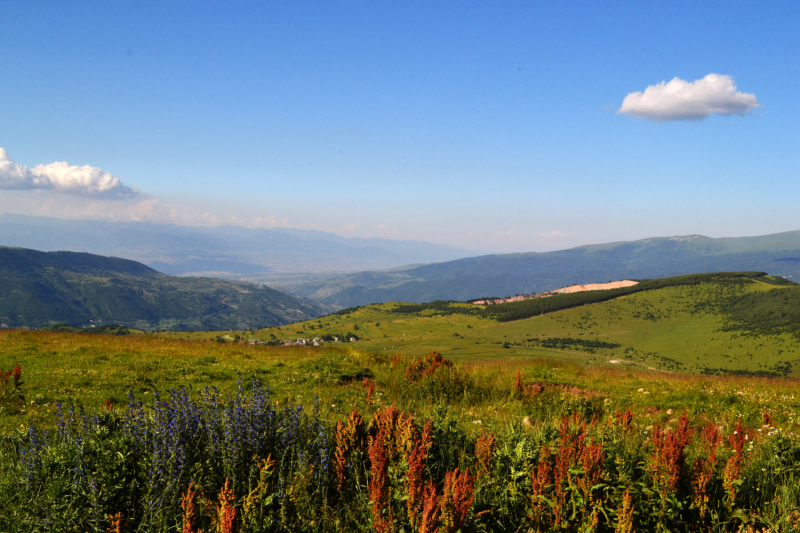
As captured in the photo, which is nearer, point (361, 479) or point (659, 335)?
point (361, 479)

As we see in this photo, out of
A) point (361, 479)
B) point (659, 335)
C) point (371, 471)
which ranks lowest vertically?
point (659, 335)

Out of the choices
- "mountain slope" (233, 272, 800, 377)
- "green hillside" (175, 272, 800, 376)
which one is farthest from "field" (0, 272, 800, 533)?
"mountain slope" (233, 272, 800, 377)

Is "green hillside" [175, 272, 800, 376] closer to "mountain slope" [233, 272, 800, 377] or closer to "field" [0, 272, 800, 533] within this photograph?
"mountain slope" [233, 272, 800, 377]

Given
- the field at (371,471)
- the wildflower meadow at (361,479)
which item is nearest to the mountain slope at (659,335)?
the field at (371,471)

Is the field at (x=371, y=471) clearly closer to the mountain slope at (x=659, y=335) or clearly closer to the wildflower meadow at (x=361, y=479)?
the wildflower meadow at (x=361, y=479)

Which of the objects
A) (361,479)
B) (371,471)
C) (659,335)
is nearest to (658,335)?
(659,335)

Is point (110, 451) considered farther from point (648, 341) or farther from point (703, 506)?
point (648, 341)

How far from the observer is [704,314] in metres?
180

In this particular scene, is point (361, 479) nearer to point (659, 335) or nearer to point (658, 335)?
point (658, 335)

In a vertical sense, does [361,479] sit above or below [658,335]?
above

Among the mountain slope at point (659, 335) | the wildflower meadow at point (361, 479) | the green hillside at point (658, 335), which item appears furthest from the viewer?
the green hillside at point (658, 335)

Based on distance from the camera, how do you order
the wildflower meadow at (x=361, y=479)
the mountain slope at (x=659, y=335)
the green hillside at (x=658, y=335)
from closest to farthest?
the wildflower meadow at (x=361, y=479)
the mountain slope at (x=659, y=335)
the green hillside at (x=658, y=335)

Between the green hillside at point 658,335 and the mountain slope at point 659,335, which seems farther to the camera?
the green hillside at point 658,335

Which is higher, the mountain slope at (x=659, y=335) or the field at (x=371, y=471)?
the field at (x=371, y=471)
